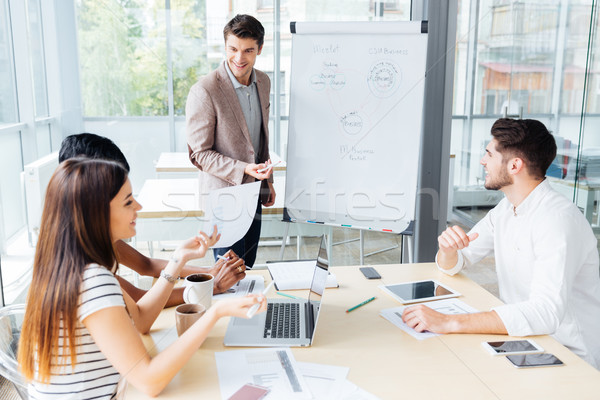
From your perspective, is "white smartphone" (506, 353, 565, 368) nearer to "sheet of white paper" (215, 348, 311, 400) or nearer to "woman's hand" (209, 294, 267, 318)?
"sheet of white paper" (215, 348, 311, 400)

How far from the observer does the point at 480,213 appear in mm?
3963

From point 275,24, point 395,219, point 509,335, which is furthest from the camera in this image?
point 275,24

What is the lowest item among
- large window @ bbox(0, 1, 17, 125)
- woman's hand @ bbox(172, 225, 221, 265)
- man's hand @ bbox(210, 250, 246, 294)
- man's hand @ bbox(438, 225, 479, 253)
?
man's hand @ bbox(210, 250, 246, 294)

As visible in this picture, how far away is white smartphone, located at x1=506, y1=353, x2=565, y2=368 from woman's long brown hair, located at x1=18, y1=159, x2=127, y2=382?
97 cm

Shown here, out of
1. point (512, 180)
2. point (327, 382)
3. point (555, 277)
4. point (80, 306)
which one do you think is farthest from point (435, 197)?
point (80, 306)

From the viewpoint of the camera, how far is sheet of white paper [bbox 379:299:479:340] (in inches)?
50.4

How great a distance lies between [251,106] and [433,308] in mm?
1359

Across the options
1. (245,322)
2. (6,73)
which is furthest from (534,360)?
(6,73)

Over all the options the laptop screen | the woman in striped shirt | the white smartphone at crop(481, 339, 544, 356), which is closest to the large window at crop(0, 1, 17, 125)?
the woman in striped shirt

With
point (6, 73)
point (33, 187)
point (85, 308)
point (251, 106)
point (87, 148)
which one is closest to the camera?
point (85, 308)

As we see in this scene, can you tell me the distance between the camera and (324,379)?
105cm

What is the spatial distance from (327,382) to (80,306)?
0.53m

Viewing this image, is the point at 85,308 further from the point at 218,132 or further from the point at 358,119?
the point at 358,119

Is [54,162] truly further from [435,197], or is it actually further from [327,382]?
[327,382]
